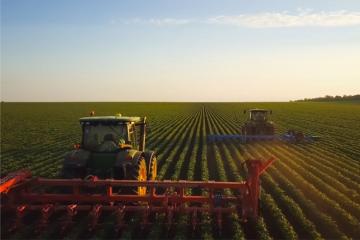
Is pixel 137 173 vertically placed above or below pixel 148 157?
below

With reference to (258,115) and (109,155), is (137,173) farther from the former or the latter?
(258,115)

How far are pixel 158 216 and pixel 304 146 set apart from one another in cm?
1456

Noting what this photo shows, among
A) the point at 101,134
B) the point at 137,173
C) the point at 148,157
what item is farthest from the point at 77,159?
the point at 148,157

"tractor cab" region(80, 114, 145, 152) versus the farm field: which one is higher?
"tractor cab" region(80, 114, 145, 152)

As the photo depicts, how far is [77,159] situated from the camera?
946 cm

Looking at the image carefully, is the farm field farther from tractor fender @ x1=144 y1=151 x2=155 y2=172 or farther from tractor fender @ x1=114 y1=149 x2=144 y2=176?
tractor fender @ x1=144 y1=151 x2=155 y2=172

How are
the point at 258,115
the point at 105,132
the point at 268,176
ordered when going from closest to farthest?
1. the point at 105,132
2. the point at 268,176
3. the point at 258,115

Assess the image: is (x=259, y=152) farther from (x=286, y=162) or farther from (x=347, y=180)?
(x=347, y=180)

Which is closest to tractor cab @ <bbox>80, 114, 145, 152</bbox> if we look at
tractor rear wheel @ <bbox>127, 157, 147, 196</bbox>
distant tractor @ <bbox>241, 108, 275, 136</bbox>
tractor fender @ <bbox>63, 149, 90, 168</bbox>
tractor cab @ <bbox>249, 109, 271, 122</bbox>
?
tractor fender @ <bbox>63, 149, 90, 168</bbox>

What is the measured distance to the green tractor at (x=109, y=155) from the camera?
9.41 metres

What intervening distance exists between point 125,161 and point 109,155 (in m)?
0.59

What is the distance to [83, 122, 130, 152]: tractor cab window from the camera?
400 inches

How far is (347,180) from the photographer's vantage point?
529 inches

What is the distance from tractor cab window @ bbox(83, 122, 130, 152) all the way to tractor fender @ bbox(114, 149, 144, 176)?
61cm
